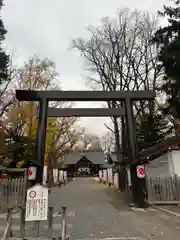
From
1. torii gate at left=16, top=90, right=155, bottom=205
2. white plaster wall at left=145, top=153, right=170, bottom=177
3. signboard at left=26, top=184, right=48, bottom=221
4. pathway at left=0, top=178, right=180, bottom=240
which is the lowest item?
pathway at left=0, top=178, right=180, bottom=240

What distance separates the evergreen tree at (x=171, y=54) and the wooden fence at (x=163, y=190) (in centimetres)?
490

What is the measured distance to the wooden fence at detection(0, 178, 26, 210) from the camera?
1455 cm

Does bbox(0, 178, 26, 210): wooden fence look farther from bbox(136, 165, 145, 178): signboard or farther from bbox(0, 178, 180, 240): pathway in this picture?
bbox(136, 165, 145, 178): signboard

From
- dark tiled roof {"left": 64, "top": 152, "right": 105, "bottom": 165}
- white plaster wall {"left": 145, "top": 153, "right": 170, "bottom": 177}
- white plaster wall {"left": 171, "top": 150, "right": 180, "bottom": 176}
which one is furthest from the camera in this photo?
dark tiled roof {"left": 64, "top": 152, "right": 105, "bottom": 165}

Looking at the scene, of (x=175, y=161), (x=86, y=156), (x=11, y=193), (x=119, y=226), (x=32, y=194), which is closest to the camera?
(x=32, y=194)

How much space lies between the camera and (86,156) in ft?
256

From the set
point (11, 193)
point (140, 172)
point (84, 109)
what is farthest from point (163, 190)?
point (11, 193)

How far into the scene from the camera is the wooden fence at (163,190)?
15.1m

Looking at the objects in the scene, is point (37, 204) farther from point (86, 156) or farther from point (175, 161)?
point (86, 156)

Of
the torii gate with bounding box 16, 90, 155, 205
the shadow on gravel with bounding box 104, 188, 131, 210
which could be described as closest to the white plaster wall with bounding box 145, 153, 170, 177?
the shadow on gravel with bounding box 104, 188, 131, 210

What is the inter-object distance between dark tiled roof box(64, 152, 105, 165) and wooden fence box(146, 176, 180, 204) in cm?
6133

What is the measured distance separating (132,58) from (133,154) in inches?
591

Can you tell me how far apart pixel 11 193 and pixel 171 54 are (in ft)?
37.7

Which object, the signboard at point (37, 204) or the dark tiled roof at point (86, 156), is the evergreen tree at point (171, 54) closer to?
the signboard at point (37, 204)
